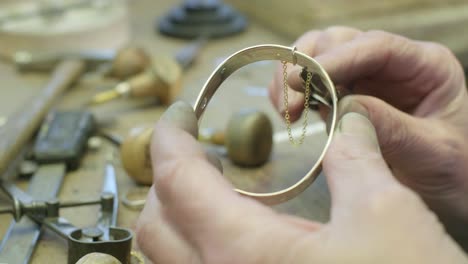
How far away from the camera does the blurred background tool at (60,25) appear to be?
1.13m

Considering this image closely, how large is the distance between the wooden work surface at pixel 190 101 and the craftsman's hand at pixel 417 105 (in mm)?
104

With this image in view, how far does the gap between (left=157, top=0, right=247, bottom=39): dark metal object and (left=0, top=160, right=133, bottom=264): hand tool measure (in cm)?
62

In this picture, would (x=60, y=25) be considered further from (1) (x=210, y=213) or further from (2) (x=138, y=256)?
(1) (x=210, y=213)

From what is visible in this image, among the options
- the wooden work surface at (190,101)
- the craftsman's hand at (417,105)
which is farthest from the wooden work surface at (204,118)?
the craftsman's hand at (417,105)

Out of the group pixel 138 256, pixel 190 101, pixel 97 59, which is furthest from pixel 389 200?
pixel 97 59

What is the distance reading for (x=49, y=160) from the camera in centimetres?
74

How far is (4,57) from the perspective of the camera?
1.17 meters

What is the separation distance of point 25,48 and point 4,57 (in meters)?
0.05

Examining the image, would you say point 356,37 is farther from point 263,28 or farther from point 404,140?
point 263,28

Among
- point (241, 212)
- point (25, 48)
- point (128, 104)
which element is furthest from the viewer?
point (25, 48)

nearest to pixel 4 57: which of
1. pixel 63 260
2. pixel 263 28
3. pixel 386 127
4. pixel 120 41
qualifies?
pixel 120 41

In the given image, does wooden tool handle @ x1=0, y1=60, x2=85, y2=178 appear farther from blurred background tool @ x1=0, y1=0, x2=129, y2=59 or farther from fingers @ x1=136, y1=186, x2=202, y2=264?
fingers @ x1=136, y1=186, x2=202, y2=264

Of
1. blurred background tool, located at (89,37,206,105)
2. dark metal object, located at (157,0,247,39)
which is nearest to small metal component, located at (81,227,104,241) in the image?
blurred background tool, located at (89,37,206,105)

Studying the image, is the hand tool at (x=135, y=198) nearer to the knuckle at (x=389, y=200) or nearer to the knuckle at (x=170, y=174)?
the knuckle at (x=170, y=174)
